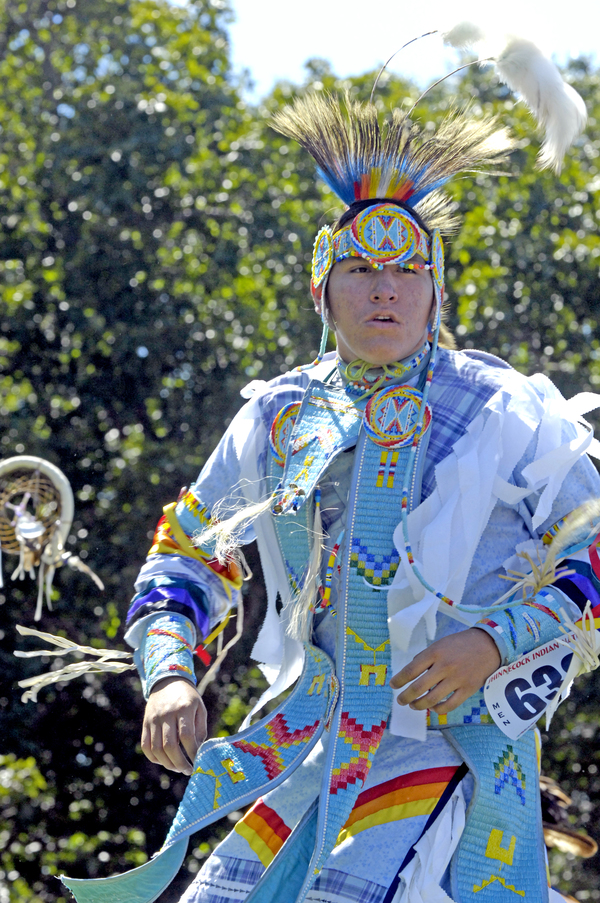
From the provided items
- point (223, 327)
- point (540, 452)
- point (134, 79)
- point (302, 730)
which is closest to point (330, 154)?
point (540, 452)

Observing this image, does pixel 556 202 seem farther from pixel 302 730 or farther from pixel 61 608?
pixel 302 730

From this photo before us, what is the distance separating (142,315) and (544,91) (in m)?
4.40

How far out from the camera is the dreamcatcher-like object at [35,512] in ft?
14.9

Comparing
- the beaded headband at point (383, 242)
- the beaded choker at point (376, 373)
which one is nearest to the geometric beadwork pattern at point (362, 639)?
the beaded choker at point (376, 373)

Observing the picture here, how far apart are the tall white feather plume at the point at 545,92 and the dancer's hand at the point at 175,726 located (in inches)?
59.3

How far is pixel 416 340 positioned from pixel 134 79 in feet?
17.5

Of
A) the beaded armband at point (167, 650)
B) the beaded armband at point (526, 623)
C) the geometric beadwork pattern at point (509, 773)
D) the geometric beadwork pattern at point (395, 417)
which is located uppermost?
the geometric beadwork pattern at point (395, 417)

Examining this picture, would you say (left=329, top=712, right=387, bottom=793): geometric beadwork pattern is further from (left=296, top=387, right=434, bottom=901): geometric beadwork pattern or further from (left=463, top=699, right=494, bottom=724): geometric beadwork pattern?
(left=463, top=699, right=494, bottom=724): geometric beadwork pattern

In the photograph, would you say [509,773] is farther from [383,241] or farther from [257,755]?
[383,241]

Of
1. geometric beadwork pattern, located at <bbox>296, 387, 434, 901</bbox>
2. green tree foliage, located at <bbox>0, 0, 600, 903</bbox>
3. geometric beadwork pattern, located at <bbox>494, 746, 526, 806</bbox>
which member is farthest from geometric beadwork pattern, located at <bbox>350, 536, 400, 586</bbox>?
green tree foliage, located at <bbox>0, 0, 600, 903</bbox>

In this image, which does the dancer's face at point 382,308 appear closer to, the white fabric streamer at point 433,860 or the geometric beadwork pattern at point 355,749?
the geometric beadwork pattern at point 355,749

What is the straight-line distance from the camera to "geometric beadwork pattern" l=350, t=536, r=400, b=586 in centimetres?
227

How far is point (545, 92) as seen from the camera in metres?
2.58

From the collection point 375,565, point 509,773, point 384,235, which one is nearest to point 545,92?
point 384,235
